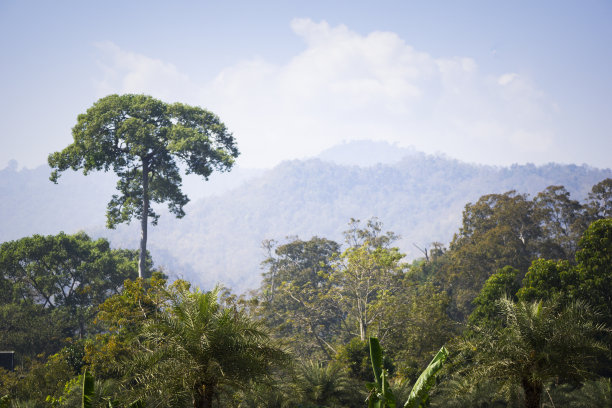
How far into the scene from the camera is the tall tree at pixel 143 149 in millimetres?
28375

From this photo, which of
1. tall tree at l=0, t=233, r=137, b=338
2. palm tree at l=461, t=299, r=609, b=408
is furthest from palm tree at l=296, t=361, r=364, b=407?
tall tree at l=0, t=233, r=137, b=338

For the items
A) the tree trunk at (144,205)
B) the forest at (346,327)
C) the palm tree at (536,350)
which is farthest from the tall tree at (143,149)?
the palm tree at (536,350)

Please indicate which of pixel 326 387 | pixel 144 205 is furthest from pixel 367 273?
pixel 144 205

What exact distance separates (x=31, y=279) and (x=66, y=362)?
20.4 meters

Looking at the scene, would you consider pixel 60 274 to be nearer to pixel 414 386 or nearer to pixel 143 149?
pixel 143 149

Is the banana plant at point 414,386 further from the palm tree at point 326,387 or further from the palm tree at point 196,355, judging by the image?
the palm tree at point 326,387

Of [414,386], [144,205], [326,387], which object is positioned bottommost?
[326,387]

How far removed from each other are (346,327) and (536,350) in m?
20.8

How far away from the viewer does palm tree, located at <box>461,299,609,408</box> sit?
9.78m

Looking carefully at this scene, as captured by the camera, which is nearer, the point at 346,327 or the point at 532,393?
the point at 532,393

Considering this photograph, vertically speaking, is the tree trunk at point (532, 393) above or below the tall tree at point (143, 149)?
below

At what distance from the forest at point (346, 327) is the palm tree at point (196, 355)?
1.2 inches

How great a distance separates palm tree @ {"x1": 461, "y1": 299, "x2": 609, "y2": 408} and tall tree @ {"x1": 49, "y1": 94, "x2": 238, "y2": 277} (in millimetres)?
22421

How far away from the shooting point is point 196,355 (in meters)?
9.05
